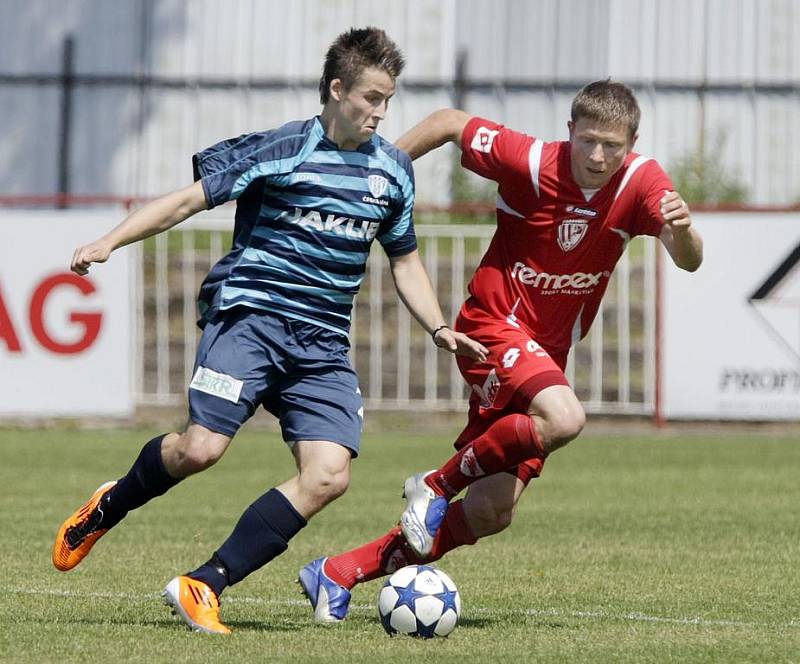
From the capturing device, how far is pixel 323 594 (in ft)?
19.8

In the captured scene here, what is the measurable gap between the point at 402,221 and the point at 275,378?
2.44 feet

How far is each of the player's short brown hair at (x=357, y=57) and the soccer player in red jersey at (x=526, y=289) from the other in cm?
62

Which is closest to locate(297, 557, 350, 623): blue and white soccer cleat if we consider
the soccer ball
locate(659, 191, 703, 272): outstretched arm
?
the soccer ball

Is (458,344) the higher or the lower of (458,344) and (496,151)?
the lower

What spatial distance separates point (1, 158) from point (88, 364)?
8154 mm

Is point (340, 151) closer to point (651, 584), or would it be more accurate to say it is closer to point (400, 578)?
point (400, 578)

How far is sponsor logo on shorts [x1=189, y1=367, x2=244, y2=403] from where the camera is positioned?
5734 millimetres

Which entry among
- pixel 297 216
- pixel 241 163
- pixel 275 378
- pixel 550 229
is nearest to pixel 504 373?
pixel 550 229

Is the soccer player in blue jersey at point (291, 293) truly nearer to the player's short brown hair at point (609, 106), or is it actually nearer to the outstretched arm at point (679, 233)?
the player's short brown hair at point (609, 106)

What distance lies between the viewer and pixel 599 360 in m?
15.3

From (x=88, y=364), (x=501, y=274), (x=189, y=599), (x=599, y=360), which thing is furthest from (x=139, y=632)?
(x=599, y=360)

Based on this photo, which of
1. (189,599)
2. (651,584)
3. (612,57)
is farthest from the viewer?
(612,57)

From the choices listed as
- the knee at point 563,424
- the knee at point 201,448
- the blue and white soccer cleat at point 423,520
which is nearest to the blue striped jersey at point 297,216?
the knee at point 201,448

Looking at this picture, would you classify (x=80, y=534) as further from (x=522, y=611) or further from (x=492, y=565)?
(x=492, y=565)
